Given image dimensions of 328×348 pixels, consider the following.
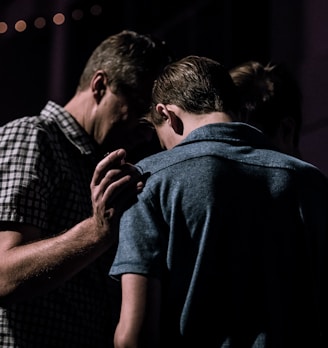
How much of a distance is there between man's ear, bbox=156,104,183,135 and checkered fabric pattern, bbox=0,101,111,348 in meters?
0.52

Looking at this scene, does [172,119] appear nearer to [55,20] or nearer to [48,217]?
[48,217]

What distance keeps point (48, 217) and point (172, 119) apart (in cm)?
63

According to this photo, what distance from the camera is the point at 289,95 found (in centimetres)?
271

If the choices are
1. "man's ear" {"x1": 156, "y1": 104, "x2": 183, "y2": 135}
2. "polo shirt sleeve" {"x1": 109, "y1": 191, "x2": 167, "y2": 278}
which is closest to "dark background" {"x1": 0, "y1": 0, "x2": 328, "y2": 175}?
"man's ear" {"x1": 156, "y1": 104, "x2": 183, "y2": 135}

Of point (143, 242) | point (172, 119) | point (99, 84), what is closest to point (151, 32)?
point (99, 84)

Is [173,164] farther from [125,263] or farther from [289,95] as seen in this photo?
[289,95]

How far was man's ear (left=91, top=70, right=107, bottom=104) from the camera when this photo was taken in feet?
9.87

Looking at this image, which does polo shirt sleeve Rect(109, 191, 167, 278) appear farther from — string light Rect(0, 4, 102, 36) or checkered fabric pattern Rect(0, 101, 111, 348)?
string light Rect(0, 4, 102, 36)

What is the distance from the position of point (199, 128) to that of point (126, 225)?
281 millimetres

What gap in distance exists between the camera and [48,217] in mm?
2582

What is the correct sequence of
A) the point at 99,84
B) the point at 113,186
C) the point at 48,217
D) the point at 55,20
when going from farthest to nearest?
1. the point at 55,20
2. the point at 99,84
3. the point at 48,217
4. the point at 113,186

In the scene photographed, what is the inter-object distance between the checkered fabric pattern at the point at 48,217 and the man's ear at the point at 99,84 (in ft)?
1.13

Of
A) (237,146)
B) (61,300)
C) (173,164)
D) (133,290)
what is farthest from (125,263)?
(61,300)

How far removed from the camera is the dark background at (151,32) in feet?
14.2
